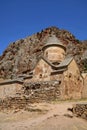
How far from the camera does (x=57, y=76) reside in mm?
Result: 18328

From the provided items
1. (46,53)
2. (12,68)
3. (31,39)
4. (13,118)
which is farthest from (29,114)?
(31,39)

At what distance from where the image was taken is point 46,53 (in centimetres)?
2275

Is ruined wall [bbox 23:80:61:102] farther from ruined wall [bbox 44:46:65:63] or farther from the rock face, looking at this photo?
the rock face

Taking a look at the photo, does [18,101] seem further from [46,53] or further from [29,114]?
[46,53]

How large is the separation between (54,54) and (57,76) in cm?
448

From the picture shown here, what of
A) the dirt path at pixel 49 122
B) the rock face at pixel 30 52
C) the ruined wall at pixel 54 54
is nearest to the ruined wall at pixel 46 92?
the dirt path at pixel 49 122

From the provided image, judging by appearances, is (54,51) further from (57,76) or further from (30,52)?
(30,52)

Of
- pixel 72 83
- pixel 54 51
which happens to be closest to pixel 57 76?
pixel 72 83

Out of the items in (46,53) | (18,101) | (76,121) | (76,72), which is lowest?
(76,121)

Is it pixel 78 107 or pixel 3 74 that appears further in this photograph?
pixel 3 74

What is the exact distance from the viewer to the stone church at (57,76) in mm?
17719

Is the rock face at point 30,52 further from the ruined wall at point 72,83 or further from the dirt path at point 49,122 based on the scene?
the dirt path at point 49,122

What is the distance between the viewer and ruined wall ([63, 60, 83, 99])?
17.7 metres

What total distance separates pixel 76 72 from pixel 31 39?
37159mm
